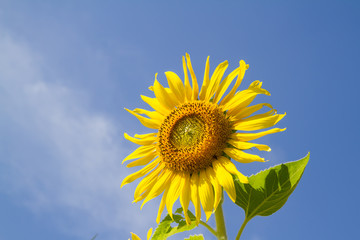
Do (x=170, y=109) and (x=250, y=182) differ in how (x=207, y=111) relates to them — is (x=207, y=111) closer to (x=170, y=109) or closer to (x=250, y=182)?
(x=170, y=109)

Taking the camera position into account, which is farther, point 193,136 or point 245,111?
point 193,136

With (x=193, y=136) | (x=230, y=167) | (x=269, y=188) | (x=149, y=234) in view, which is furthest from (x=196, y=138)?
(x=149, y=234)

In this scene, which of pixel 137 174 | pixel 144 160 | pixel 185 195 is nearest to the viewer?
pixel 185 195

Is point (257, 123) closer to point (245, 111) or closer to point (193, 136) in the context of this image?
point (245, 111)

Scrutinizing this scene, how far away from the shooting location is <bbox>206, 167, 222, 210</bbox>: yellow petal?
3.35 m

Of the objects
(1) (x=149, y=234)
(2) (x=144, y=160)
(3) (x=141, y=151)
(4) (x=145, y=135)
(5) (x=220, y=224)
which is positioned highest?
(4) (x=145, y=135)

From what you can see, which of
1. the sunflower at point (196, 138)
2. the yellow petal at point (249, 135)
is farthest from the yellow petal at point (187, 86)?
the yellow petal at point (249, 135)

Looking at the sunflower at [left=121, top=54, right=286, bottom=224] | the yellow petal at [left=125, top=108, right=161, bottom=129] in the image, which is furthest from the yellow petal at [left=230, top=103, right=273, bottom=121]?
the yellow petal at [left=125, top=108, right=161, bottom=129]

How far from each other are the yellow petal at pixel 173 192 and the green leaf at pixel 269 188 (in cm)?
59

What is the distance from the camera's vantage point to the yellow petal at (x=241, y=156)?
10.8 feet

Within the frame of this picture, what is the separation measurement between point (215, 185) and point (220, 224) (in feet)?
1.29

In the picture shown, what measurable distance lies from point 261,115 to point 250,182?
0.68 meters

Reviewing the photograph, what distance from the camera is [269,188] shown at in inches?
138

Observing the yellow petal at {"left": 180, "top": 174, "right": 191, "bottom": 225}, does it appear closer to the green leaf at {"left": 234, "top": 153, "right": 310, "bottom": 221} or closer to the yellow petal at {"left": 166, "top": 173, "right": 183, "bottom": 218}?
the yellow petal at {"left": 166, "top": 173, "right": 183, "bottom": 218}
